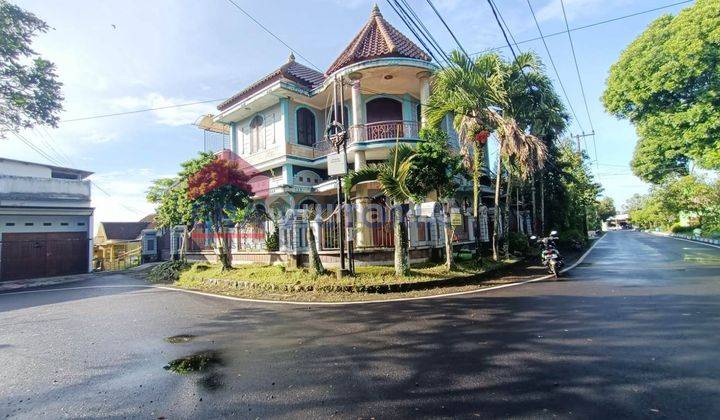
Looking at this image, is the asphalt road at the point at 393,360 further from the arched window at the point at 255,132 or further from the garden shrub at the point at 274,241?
the arched window at the point at 255,132

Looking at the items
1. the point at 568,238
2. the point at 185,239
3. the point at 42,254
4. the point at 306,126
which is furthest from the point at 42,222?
the point at 568,238

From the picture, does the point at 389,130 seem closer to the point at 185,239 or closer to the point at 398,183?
the point at 398,183

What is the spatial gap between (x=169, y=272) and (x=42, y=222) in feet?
36.3

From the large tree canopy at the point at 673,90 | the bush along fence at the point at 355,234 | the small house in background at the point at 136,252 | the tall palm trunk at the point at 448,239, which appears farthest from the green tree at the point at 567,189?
the small house in background at the point at 136,252

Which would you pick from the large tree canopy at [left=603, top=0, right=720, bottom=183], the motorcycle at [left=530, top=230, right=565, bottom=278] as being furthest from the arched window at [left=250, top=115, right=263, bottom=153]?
the large tree canopy at [left=603, top=0, right=720, bottom=183]

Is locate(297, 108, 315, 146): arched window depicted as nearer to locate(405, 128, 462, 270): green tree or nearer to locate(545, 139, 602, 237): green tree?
locate(405, 128, 462, 270): green tree

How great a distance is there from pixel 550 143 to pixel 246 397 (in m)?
23.7

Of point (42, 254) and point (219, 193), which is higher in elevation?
point (219, 193)

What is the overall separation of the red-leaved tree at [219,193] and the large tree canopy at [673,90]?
2186 centimetres

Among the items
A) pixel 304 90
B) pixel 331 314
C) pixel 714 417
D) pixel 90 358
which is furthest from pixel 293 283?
pixel 304 90

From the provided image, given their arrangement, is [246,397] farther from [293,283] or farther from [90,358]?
[293,283]

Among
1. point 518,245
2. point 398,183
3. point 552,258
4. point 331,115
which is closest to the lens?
point 398,183

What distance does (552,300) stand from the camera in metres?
7.39

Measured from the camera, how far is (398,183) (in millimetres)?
10547
